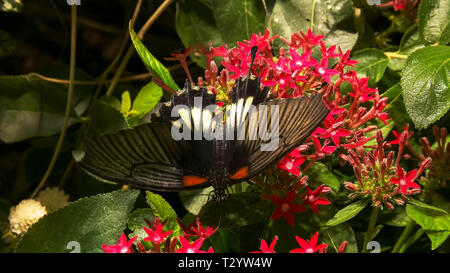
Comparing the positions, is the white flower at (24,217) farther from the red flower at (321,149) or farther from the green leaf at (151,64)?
the red flower at (321,149)

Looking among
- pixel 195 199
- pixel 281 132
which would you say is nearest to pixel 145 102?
pixel 195 199

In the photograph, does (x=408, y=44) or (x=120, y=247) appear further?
(x=408, y=44)

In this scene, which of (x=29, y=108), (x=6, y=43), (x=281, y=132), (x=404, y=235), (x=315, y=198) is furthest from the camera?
(x=6, y=43)

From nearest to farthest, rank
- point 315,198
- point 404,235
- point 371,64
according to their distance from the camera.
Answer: point 315,198 → point 404,235 → point 371,64

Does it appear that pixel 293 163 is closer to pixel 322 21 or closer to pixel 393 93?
pixel 393 93

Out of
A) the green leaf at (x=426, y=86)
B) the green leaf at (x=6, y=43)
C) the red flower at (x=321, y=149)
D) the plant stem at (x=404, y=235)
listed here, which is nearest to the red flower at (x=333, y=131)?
the red flower at (x=321, y=149)

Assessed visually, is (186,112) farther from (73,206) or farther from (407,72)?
(407,72)
